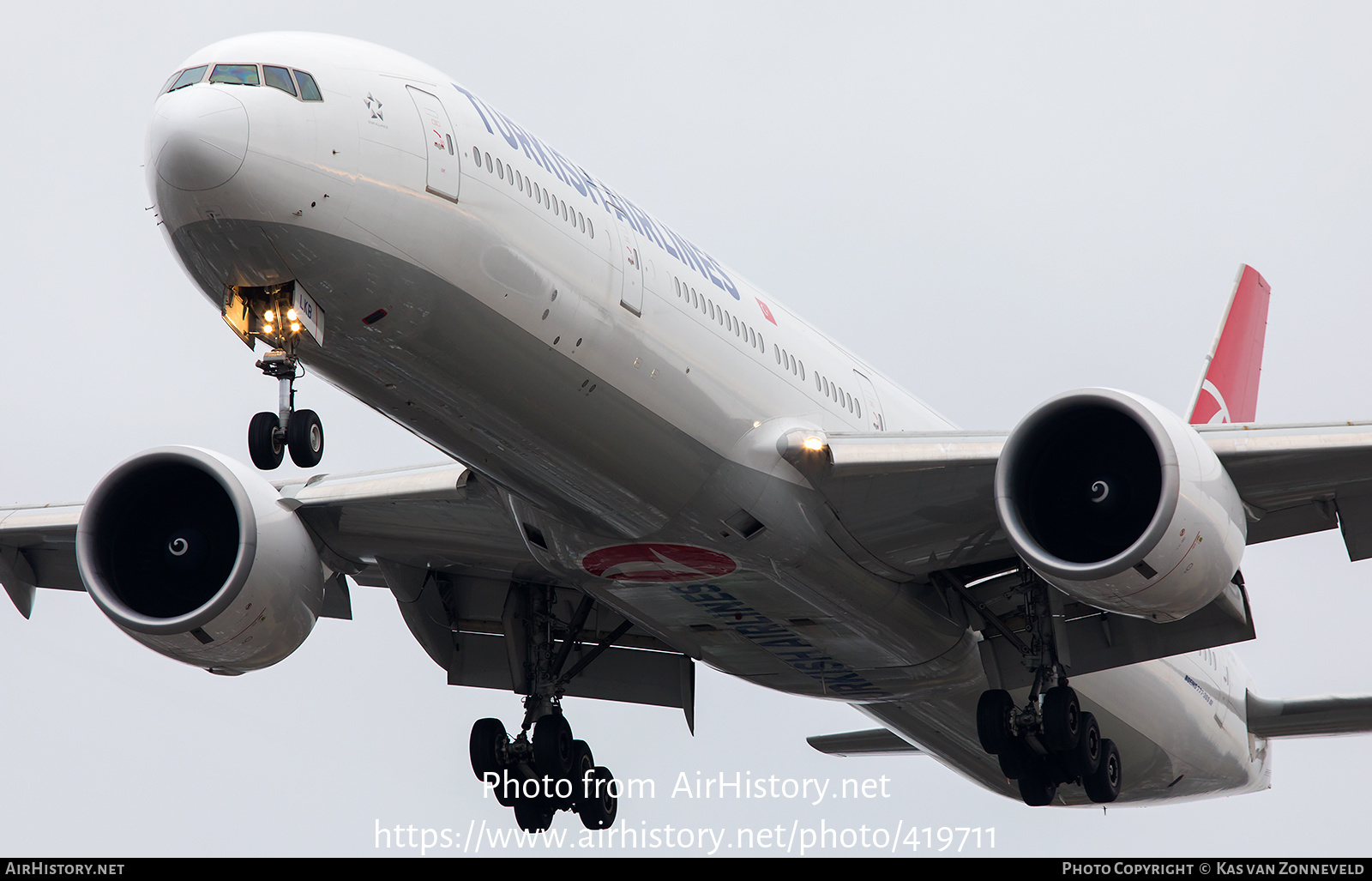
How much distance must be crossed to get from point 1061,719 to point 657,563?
4.97 m

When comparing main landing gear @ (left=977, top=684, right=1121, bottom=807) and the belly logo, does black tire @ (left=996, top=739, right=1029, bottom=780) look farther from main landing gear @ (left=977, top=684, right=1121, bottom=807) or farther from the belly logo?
the belly logo

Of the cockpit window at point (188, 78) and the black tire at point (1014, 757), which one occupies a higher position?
the cockpit window at point (188, 78)

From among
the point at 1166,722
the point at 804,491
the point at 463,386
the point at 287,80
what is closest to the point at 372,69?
the point at 287,80

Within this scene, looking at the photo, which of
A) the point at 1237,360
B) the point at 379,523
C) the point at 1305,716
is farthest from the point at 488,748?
the point at 1237,360

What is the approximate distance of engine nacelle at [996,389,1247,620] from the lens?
47.6 feet

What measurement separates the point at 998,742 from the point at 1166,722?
4912mm

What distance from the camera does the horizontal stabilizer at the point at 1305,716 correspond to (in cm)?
2216

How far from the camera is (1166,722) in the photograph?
21891 millimetres

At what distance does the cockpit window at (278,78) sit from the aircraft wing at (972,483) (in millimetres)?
6039

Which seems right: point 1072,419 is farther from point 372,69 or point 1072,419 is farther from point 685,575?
point 372,69

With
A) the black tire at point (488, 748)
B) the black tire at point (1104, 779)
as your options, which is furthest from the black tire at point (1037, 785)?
the black tire at point (488, 748)

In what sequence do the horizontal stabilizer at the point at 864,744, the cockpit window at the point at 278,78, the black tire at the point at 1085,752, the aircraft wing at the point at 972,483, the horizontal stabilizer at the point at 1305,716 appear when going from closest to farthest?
the cockpit window at the point at 278,78 → the aircraft wing at the point at 972,483 → the black tire at the point at 1085,752 → the horizontal stabilizer at the point at 1305,716 → the horizontal stabilizer at the point at 864,744

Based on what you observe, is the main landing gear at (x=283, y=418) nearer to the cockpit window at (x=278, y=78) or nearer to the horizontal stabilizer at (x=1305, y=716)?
the cockpit window at (x=278, y=78)

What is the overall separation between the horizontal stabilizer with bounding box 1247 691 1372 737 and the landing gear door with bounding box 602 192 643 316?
12842 millimetres
